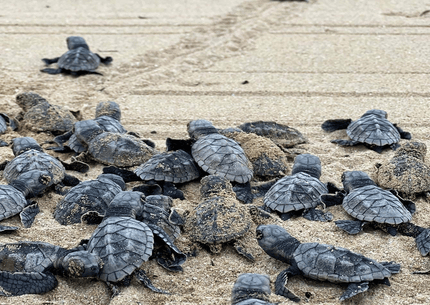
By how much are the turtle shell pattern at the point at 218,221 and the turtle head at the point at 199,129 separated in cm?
111

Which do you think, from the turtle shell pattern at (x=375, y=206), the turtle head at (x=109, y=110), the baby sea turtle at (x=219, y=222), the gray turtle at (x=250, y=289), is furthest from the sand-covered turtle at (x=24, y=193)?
the turtle shell pattern at (x=375, y=206)

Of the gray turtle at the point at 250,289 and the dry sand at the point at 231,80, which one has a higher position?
the gray turtle at the point at 250,289

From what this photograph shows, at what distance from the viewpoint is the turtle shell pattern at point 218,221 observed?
3111mm

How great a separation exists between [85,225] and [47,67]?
3.88 meters

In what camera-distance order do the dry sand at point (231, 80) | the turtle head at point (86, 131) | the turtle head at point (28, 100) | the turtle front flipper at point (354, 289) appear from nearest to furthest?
1. the turtle front flipper at point (354, 289)
2. the dry sand at point (231, 80)
3. the turtle head at point (86, 131)
4. the turtle head at point (28, 100)

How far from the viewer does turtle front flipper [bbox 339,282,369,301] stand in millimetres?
2688

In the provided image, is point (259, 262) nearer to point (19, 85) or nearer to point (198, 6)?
point (19, 85)

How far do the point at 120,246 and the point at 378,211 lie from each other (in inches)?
65.7

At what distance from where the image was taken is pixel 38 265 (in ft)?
9.11

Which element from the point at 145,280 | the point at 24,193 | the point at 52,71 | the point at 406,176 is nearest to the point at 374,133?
the point at 406,176

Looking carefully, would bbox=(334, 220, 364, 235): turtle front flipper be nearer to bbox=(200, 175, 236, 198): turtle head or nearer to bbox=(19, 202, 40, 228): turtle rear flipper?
bbox=(200, 175, 236, 198): turtle head

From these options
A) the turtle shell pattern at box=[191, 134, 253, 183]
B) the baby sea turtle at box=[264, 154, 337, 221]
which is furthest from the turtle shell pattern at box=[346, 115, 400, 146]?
the turtle shell pattern at box=[191, 134, 253, 183]

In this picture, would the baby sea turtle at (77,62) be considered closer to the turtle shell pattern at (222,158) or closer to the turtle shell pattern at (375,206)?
the turtle shell pattern at (222,158)

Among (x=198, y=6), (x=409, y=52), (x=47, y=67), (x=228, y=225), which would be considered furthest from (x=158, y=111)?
(x=198, y=6)
